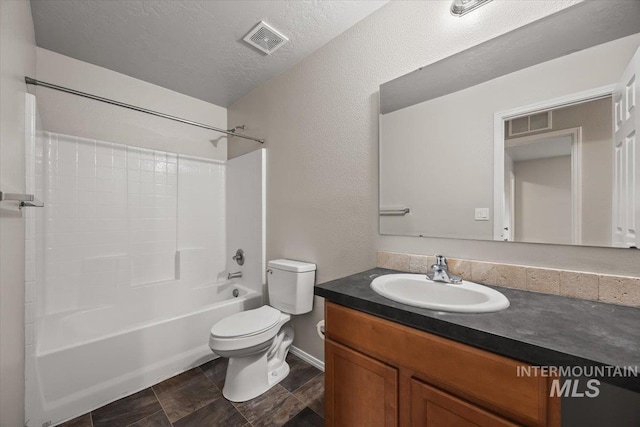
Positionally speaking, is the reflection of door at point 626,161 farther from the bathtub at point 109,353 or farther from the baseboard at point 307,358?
the bathtub at point 109,353

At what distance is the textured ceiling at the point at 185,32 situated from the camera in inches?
57.9

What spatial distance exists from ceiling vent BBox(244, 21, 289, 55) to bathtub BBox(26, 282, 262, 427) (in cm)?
201

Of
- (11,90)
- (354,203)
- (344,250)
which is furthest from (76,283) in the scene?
(354,203)

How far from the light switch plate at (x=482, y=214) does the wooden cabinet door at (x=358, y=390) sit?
79 centimetres

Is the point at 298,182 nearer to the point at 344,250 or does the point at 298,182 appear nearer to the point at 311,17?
the point at 344,250

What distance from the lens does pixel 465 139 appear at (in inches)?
47.9

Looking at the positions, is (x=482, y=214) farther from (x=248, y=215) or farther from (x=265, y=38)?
(x=248, y=215)

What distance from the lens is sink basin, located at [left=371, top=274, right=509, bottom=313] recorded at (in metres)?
→ 0.82

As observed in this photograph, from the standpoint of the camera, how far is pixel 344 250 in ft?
5.55

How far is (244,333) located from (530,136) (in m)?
1.79

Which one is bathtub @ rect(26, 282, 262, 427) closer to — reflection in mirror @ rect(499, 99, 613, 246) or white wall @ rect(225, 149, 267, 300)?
white wall @ rect(225, 149, 267, 300)

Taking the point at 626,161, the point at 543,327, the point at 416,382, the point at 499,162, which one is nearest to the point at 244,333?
the point at 416,382

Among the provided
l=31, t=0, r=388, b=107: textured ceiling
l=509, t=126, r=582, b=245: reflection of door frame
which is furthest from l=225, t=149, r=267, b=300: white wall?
l=509, t=126, r=582, b=245: reflection of door frame

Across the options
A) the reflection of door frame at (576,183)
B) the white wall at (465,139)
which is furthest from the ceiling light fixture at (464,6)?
the reflection of door frame at (576,183)
